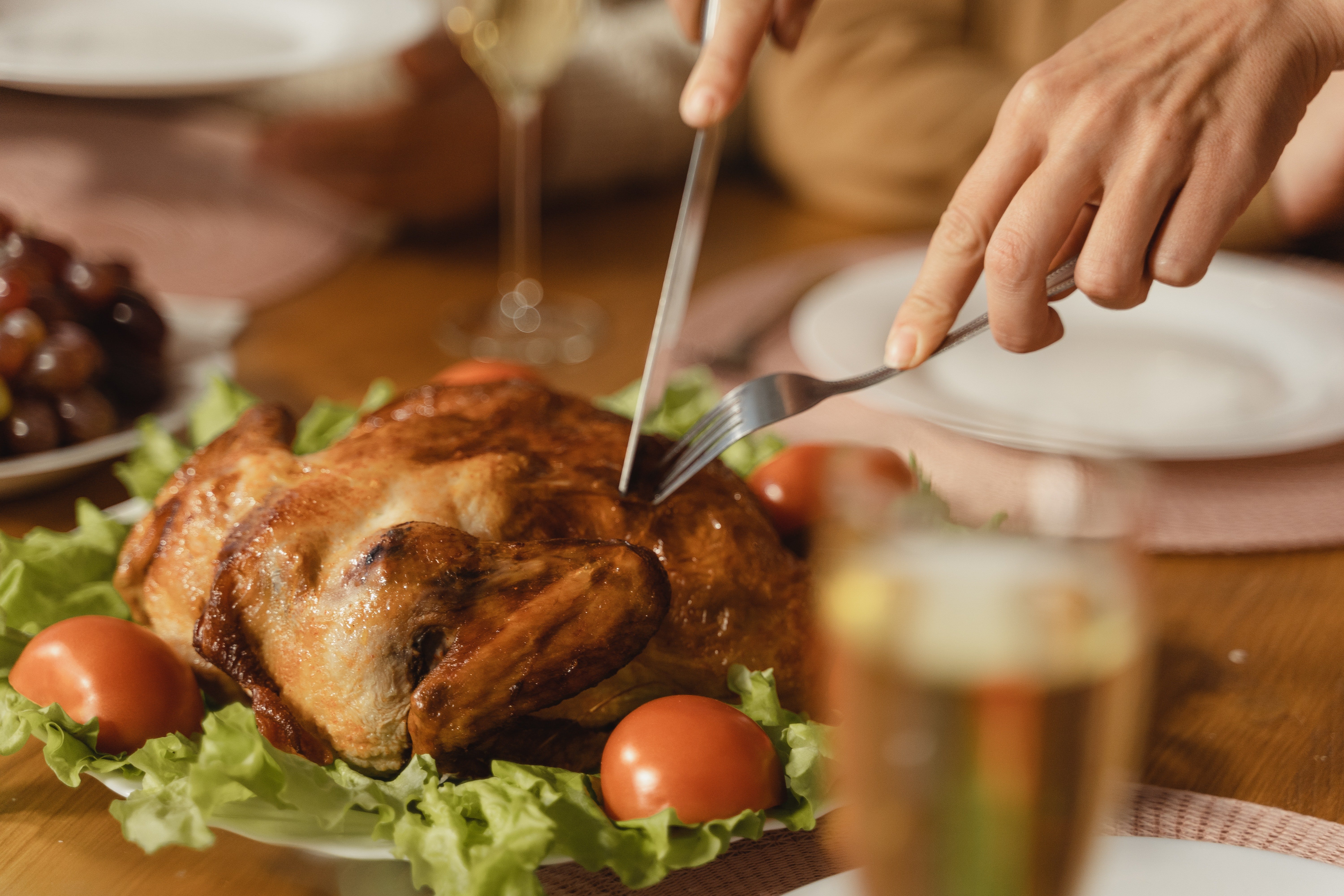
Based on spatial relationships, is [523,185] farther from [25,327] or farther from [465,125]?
[25,327]

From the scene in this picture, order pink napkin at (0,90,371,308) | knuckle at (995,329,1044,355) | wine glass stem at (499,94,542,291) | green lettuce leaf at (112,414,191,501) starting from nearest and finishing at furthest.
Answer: knuckle at (995,329,1044,355) < green lettuce leaf at (112,414,191,501) < wine glass stem at (499,94,542,291) < pink napkin at (0,90,371,308)

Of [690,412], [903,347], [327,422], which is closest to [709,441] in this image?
[903,347]

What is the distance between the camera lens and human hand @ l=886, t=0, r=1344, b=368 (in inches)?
31.1

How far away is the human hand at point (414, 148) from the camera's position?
1.91 m

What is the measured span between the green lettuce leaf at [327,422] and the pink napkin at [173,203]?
20.7 inches

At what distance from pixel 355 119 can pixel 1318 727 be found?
157cm

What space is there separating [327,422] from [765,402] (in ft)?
1.81

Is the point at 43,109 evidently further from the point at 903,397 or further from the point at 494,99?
the point at 903,397

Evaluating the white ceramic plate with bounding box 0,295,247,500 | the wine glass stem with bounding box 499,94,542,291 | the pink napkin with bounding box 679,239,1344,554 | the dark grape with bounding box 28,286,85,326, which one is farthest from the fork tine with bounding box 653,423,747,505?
the wine glass stem with bounding box 499,94,542,291

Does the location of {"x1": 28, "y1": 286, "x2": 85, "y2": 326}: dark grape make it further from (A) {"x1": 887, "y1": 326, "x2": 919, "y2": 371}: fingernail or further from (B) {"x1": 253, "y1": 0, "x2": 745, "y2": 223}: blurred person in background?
(A) {"x1": 887, "y1": 326, "x2": 919, "y2": 371}: fingernail

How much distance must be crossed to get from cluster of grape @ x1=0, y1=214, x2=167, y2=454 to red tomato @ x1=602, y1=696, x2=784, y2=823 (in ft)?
2.49

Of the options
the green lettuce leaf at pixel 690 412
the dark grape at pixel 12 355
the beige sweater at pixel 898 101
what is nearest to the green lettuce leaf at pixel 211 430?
the dark grape at pixel 12 355

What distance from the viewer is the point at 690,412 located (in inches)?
50.2

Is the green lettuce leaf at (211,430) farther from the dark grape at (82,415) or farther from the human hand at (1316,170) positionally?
the human hand at (1316,170)
